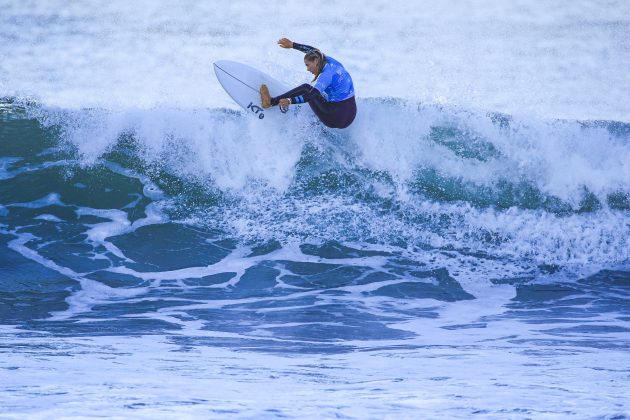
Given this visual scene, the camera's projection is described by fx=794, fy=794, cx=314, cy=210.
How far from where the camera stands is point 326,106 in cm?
904

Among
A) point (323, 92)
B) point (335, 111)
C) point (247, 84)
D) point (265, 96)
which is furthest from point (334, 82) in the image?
point (247, 84)

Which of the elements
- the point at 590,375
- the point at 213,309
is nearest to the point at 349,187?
the point at 213,309

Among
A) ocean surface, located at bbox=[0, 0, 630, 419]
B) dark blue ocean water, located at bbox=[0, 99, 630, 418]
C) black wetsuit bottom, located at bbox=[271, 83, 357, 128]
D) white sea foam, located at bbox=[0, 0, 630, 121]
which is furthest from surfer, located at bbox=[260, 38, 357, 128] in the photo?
white sea foam, located at bbox=[0, 0, 630, 121]

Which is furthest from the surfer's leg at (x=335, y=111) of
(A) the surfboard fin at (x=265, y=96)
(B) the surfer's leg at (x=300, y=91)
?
(A) the surfboard fin at (x=265, y=96)

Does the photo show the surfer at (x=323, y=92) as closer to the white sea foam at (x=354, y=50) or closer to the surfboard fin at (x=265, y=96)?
the surfboard fin at (x=265, y=96)

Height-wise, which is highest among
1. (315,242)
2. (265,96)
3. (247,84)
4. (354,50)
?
(354,50)

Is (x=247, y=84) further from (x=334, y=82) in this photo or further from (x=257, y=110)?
(x=334, y=82)

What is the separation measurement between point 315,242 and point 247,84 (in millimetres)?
2193

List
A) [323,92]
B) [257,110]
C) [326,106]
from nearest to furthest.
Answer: [323,92] < [326,106] < [257,110]

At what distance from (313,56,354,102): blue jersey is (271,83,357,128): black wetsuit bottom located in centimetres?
9

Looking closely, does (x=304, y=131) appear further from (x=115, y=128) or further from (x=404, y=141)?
(x=115, y=128)

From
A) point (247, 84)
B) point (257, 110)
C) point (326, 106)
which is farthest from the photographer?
point (257, 110)

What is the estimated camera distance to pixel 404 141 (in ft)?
35.2

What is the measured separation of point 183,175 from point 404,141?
2994 mm
